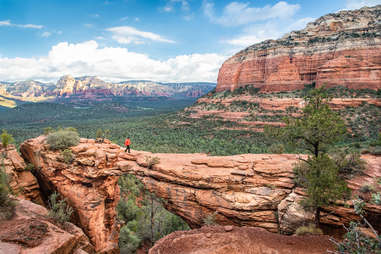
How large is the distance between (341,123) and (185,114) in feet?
180

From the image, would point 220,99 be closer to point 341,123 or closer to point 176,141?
point 176,141

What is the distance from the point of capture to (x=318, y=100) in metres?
9.20

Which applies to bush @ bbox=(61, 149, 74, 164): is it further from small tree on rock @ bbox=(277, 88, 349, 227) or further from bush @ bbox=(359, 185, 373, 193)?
bush @ bbox=(359, 185, 373, 193)

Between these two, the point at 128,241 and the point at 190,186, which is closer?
the point at 190,186

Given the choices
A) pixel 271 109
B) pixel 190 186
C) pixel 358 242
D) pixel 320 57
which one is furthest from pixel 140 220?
pixel 320 57

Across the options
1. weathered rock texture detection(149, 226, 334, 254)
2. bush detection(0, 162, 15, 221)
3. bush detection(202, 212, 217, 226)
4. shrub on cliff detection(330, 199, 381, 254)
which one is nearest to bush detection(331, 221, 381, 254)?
shrub on cliff detection(330, 199, 381, 254)

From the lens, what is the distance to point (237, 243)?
7.45 m

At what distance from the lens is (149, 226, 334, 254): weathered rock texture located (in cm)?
705

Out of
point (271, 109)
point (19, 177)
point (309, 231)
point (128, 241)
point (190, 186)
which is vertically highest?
point (271, 109)

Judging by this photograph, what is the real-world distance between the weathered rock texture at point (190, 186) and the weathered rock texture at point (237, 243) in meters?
1.85

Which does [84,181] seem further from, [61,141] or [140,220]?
[140,220]

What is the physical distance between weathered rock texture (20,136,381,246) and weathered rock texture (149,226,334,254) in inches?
72.8

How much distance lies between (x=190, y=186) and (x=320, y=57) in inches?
2186

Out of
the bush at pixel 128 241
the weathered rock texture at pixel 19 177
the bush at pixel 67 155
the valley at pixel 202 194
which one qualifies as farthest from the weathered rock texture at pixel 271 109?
the weathered rock texture at pixel 19 177
